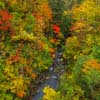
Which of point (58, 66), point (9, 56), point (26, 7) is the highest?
point (26, 7)

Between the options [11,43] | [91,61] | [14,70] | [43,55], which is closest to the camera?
[91,61]

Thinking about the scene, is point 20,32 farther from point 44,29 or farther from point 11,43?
point 44,29

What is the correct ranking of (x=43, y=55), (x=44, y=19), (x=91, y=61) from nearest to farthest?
(x=91, y=61) → (x=43, y=55) → (x=44, y=19)

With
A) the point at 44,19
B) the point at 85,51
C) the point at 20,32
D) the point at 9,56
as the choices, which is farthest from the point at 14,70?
the point at 44,19

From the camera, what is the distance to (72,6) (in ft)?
146

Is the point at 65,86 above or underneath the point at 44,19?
underneath

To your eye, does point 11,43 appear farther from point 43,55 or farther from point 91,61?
point 91,61

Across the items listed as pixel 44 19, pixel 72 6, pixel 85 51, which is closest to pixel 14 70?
pixel 85 51

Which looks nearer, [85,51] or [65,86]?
[65,86]

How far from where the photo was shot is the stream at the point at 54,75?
3339 cm

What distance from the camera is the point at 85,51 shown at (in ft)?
110

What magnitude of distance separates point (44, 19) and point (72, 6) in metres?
6.60

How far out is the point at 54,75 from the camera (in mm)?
36656

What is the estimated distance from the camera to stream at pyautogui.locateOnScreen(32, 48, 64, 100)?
110 feet
